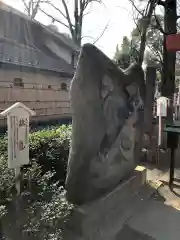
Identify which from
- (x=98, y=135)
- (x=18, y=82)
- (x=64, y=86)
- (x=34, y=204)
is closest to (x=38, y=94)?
(x=18, y=82)

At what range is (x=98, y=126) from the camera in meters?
3.20

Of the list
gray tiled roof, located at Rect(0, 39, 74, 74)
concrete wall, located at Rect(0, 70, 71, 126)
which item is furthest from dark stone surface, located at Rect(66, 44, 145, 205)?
gray tiled roof, located at Rect(0, 39, 74, 74)

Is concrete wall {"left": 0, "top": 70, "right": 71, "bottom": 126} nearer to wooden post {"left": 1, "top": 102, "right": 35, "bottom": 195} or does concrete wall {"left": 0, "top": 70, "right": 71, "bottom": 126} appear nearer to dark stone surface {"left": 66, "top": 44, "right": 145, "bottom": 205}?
dark stone surface {"left": 66, "top": 44, "right": 145, "bottom": 205}

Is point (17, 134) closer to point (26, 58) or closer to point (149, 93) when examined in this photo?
point (149, 93)

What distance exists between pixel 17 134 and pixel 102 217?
149 centimetres

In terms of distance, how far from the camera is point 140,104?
4.30 metres

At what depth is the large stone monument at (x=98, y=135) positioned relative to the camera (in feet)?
10.1

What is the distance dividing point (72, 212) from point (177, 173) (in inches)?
141

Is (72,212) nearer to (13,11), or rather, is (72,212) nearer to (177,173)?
(177,173)

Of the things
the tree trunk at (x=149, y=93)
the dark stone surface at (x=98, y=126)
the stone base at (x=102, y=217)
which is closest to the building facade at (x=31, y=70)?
the tree trunk at (x=149, y=93)

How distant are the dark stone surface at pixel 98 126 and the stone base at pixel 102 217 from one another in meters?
0.12

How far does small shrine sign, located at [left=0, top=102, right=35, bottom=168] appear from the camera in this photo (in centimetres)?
280

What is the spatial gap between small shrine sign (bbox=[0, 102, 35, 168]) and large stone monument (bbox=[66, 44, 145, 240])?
1.83 ft

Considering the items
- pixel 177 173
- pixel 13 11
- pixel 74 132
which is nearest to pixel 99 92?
pixel 74 132
